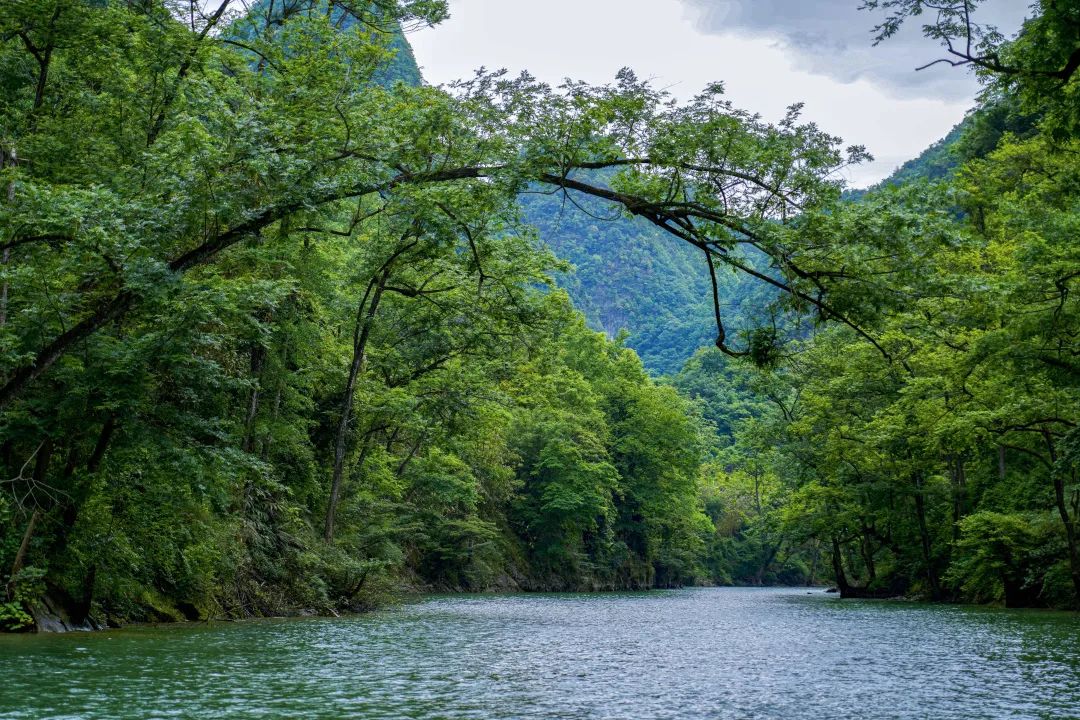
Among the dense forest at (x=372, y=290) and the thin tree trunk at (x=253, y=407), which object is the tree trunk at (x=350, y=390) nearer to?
the dense forest at (x=372, y=290)

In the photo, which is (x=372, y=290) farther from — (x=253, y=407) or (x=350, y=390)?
(x=253, y=407)

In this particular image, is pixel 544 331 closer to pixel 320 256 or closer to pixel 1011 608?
pixel 320 256

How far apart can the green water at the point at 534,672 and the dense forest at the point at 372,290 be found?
255 centimetres

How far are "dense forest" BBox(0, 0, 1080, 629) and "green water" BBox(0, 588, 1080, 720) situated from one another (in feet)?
8.38

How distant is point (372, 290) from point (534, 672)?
16077 millimetres

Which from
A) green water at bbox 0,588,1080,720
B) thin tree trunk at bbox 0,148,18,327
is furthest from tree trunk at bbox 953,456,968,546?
thin tree trunk at bbox 0,148,18,327

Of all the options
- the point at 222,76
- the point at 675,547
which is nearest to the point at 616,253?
the point at 675,547

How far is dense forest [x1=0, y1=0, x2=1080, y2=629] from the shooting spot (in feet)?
30.7

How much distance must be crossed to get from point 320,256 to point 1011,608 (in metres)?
21.8

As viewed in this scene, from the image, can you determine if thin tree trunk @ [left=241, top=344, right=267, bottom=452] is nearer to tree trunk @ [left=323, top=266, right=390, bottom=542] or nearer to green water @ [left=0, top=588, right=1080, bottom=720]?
tree trunk @ [left=323, top=266, right=390, bottom=542]

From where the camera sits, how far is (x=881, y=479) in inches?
1383

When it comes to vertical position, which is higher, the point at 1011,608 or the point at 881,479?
the point at 881,479

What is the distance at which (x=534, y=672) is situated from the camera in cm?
1195

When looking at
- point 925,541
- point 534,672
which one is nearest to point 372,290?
point 534,672
